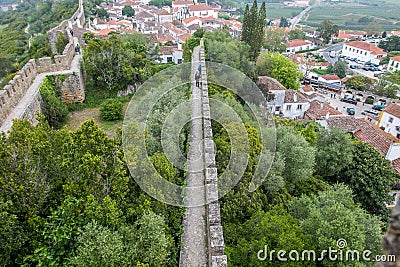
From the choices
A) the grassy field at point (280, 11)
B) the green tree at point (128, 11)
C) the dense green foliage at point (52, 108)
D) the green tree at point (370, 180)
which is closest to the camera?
the dense green foliage at point (52, 108)

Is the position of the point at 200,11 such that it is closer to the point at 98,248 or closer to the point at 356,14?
the point at 98,248

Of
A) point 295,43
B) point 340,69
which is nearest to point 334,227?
point 340,69

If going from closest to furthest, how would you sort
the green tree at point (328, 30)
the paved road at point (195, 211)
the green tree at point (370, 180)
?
the paved road at point (195, 211) < the green tree at point (370, 180) < the green tree at point (328, 30)

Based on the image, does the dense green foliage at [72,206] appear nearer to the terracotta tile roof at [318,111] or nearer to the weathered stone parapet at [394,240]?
the weathered stone parapet at [394,240]

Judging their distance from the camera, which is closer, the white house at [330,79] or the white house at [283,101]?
the white house at [283,101]

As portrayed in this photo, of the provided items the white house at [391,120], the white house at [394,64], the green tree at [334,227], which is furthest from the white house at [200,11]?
the green tree at [334,227]

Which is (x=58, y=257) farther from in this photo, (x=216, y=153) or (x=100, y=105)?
(x=100, y=105)
